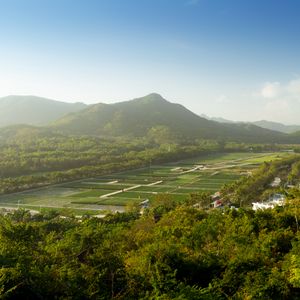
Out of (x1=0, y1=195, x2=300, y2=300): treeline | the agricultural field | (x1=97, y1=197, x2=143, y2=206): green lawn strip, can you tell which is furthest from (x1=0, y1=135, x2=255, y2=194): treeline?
(x1=0, y1=195, x2=300, y2=300): treeline

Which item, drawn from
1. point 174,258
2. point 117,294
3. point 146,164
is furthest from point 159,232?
point 146,164

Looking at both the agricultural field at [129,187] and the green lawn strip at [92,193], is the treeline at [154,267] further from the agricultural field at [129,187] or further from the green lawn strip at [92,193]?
the green lawn strip at [92,193]

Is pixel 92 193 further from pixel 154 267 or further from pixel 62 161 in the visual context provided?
pixel 154 267

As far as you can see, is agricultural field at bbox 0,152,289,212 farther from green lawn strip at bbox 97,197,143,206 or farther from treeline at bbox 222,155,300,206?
treeline at bbox 222,155,300,206

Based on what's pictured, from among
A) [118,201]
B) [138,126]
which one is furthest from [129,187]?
[138,126]

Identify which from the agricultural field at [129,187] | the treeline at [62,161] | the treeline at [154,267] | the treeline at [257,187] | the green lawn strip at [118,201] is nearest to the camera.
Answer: the treeline at [154,267]

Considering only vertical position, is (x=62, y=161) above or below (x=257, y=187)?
above

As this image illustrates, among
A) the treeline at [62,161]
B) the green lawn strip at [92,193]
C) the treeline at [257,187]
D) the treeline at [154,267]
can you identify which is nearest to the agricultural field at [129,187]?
the green lawn strip at [92,193]

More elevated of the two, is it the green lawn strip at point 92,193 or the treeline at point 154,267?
the treeline at point 154,267
